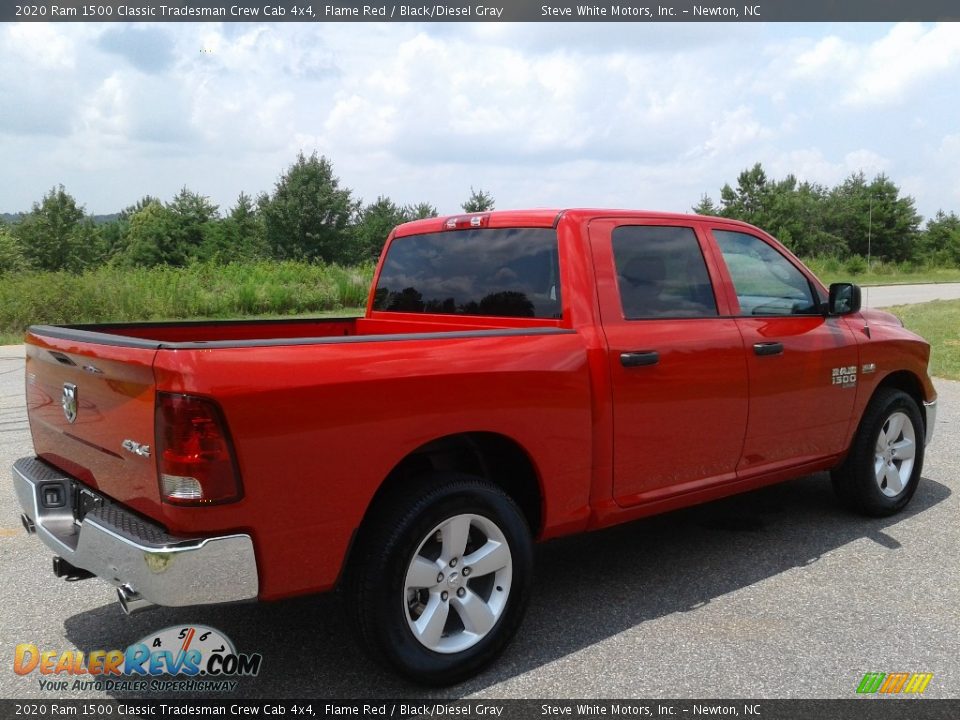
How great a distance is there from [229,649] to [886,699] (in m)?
2.53

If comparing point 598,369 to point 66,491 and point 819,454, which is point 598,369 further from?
point 66,491

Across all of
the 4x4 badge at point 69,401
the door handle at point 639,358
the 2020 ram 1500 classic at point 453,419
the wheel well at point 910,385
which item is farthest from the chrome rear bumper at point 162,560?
the wheel well at point 910,385

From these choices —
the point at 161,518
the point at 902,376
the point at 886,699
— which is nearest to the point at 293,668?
the point at 161,518

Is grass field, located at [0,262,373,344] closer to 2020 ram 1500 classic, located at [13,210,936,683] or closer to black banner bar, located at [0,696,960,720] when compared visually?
2020 ram 1500 classic, located at [13,210,936,683]

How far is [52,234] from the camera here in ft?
212

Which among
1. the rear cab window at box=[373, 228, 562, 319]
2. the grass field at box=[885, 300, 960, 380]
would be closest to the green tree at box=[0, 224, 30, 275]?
the grass field at box=[885, 300, 960, 380]

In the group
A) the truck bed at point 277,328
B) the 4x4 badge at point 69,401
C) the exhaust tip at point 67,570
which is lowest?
the exhaust tip at point 67,570

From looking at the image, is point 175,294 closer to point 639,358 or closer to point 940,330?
point 940,330

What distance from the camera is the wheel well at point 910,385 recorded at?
5211mm

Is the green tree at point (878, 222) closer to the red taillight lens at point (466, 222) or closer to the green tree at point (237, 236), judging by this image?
the green tree at point (237, 236)

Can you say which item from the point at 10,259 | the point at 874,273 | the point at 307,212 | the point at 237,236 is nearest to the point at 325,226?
the point at 307,212

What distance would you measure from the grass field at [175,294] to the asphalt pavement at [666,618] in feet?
50.5

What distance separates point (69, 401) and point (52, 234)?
230 ft

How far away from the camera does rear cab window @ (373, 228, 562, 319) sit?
12.5ft
